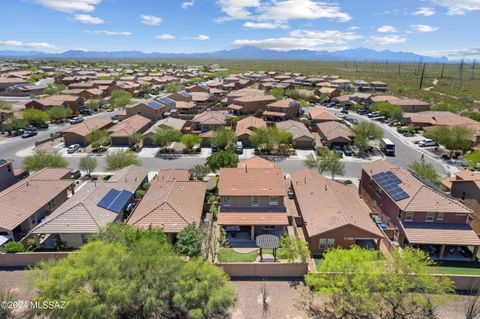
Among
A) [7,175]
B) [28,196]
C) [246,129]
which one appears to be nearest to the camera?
[28,196]

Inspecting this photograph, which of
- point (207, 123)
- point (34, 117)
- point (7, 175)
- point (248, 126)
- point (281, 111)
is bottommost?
point (7, 175)

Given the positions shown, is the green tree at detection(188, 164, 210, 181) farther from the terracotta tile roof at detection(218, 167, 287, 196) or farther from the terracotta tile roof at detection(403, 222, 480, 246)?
the terracotta tile roof at detection(403, 222, 480, 246)

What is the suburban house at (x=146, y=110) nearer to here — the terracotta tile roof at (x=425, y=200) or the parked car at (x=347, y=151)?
the parked car at (x=347, y=151)

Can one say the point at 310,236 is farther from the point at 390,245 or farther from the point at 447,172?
the point at 447,172

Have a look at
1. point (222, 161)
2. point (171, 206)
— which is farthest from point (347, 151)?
point (171, 206)

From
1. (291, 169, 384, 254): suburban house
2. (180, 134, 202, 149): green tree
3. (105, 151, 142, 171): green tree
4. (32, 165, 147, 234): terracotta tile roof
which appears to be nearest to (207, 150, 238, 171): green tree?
(291, 169, 384, 254): suburban house

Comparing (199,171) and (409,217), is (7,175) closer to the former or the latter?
(199,171)

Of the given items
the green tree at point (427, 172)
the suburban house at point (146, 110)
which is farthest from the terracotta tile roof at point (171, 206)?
the suburban house at point (146, 110)

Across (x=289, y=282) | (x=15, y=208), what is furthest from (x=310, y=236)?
(x=15, y=208)
